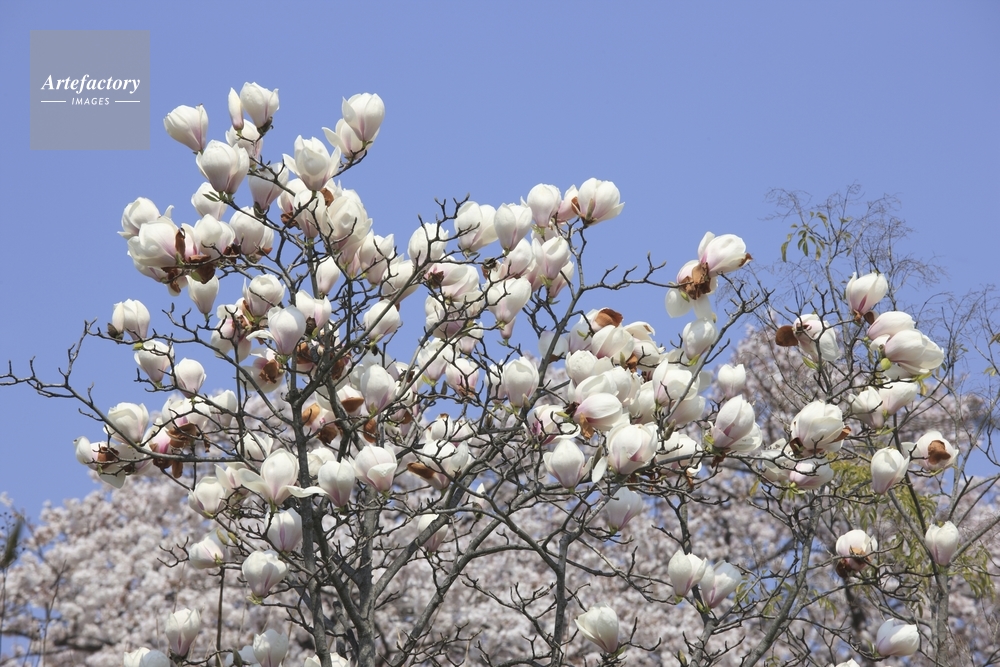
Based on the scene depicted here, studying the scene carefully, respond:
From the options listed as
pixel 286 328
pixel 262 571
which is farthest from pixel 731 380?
pixel 262 571

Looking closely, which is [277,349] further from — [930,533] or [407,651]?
[930,533]

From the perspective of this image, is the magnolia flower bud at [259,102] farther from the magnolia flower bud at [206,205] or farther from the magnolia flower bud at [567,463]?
the magnolia flower bud at [567,463]

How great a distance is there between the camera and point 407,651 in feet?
7.32

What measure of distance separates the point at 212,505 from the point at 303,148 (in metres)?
0.86

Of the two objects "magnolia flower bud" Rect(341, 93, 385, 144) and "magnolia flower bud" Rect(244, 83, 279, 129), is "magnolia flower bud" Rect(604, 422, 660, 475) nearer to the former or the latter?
"magnolia flower bud" Rect(341, 93, 385, 144)

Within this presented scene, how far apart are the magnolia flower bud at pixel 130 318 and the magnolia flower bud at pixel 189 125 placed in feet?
1.35

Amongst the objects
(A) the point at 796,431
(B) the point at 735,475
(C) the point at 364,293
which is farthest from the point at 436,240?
(B) the point at 735,475

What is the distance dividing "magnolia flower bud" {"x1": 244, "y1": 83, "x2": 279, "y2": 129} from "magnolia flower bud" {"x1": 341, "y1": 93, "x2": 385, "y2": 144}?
17 centimetres

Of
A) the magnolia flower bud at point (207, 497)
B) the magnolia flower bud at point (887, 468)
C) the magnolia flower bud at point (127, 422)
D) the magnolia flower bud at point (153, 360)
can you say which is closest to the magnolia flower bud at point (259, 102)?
the magnolia flower bud at point (153, 360)

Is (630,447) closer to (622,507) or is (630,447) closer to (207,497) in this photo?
(622,507)

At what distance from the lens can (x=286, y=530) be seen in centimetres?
209

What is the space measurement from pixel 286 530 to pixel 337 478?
17cm

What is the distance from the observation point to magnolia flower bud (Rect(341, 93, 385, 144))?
243 centimetres

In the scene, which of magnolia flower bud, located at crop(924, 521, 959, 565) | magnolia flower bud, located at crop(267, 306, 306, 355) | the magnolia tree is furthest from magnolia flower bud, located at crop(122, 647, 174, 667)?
magnolia flower bud, located at crop(924, 521, 959, 565)
